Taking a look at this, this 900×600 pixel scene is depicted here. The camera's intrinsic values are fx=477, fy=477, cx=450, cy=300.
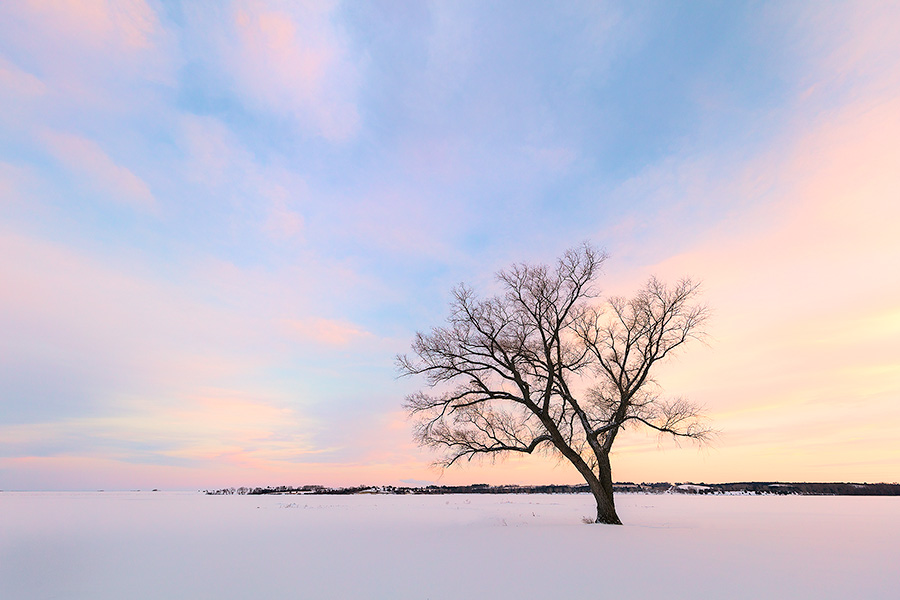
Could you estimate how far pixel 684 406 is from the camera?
21828 millimetres

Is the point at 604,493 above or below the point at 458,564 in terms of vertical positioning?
above

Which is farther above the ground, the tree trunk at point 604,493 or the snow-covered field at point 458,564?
the tree trunk at point 604,493

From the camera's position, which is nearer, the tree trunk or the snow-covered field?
the snow-covered field

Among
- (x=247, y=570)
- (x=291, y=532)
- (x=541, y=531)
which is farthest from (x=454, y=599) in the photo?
(x=291, y=532)

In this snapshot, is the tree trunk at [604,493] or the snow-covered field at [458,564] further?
the tree trunk at [604,493]

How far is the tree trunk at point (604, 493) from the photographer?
2156 cm

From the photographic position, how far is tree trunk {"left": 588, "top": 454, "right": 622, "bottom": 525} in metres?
21.6

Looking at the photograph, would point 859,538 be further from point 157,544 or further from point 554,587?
point 157,544

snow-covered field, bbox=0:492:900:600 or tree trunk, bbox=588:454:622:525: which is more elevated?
tree trunk, bbox=588:454:622:525

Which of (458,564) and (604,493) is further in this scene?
(604,493)

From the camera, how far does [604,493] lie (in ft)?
71.5

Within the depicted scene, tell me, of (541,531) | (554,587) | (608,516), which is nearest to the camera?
(554,587)

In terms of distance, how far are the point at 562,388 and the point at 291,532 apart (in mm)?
13429

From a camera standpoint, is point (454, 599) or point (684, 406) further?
point (684, 406)
